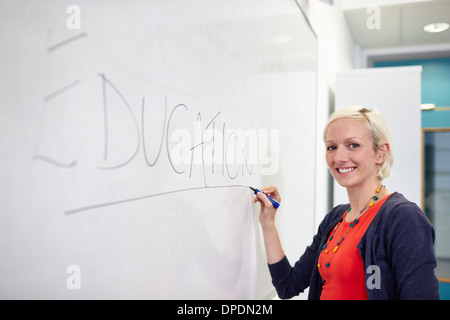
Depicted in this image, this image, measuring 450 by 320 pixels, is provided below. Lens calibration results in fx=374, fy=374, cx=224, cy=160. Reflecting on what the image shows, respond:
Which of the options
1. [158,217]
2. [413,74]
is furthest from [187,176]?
[413,74]

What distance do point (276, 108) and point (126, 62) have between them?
1.89ft

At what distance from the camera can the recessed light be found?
6.72ft

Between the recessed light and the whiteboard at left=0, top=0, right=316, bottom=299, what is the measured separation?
1688mm

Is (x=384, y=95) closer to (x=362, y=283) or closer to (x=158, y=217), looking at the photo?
(x=362, y=283)

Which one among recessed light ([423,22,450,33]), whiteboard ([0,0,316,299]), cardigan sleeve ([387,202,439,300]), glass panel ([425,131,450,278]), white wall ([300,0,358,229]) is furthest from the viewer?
glass panel ([425,131,450,278])

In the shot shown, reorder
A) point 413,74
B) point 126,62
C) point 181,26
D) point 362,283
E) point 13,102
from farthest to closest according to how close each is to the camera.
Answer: point 413,74
point 362,283
point 181,26
point 126,62
point 13,102

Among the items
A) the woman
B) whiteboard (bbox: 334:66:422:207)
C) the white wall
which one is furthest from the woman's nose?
whiteboard (bbox: 334:66:422:207)

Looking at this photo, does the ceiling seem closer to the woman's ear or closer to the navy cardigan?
the woman's ear

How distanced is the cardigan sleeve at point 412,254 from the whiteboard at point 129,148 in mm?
281

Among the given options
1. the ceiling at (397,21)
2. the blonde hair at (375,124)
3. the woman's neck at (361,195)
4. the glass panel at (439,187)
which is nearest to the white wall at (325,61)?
the ceiling at (397,21)

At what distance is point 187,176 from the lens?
0.55 m

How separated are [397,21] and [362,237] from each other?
1755 mm

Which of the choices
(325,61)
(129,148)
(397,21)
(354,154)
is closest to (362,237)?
(354,154)

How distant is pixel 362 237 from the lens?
693 millimetres
